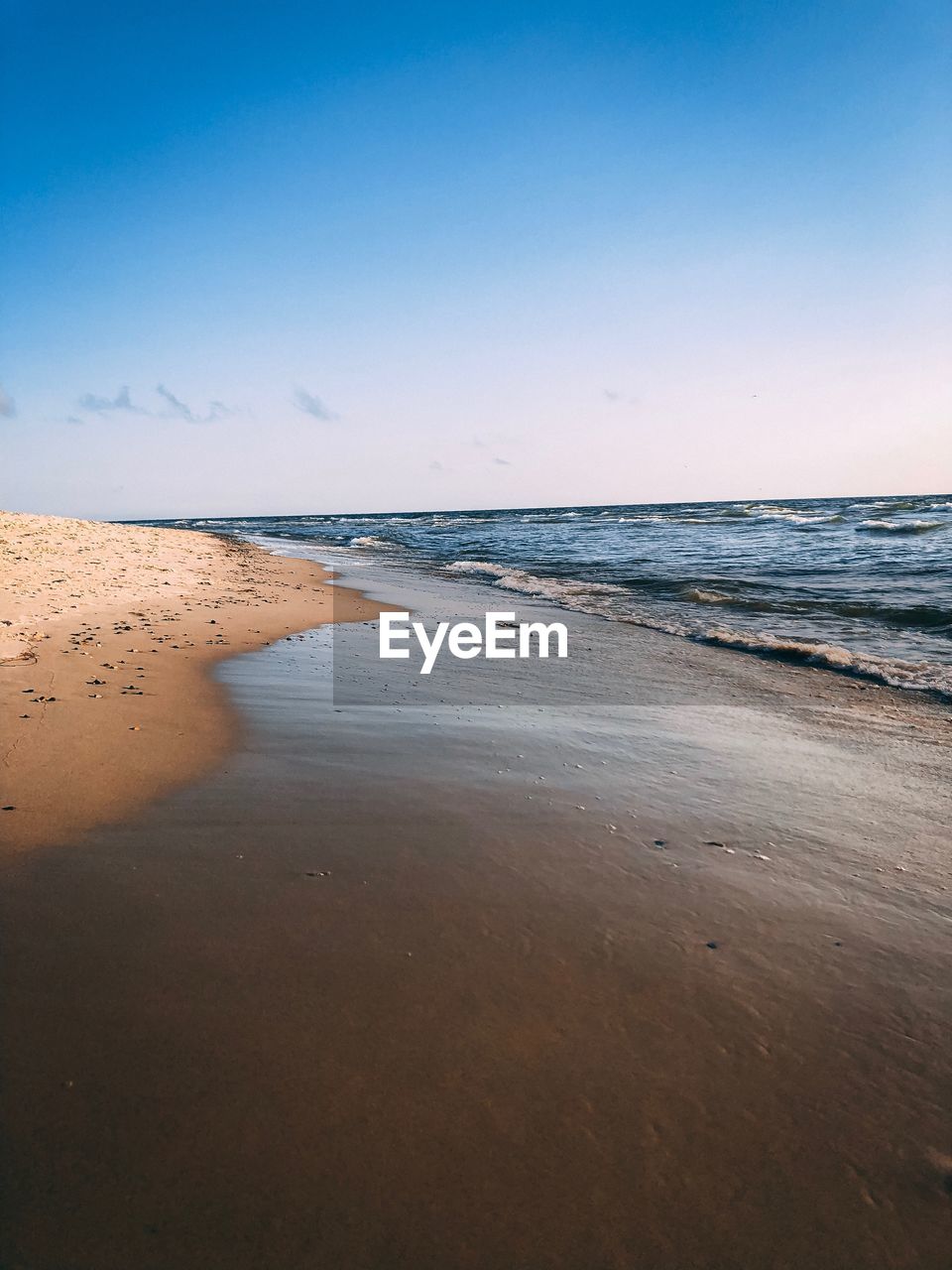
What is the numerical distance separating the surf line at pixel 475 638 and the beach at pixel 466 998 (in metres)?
3.95

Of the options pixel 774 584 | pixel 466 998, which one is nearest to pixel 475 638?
pixel 466 998

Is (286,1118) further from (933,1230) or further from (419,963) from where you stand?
(933,1230)

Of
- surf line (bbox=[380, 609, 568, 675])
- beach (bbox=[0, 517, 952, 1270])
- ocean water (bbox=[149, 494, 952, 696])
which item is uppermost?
ocean water (bbox=[149, 494, 952, 696])

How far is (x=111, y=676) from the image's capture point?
7.22 meters

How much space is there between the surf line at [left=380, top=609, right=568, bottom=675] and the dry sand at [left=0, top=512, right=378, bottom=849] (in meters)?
1.73

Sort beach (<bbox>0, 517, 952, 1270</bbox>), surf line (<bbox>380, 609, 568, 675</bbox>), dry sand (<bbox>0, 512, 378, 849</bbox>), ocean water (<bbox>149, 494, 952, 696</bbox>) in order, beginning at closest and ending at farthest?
beach (<bbox>0, 517, 952, 1270</bbox>)
dry sand (<bbox>0, 512, 378, 849</bbox>)
surf line (<bbox>380, 609, 568, 675</bbox>)
ocean water (<bbox>149, 494, 952, 696</bbox>)

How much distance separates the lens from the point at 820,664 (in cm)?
975

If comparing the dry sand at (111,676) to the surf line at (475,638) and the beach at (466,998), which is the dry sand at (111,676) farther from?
the surf line at (475,638)

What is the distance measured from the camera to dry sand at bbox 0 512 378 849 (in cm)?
452

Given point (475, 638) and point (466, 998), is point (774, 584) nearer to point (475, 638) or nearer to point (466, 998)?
point (475, 638)

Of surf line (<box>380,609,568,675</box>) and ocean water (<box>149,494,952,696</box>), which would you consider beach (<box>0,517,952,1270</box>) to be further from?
ocean water (<box>149,494,952,696</box>)

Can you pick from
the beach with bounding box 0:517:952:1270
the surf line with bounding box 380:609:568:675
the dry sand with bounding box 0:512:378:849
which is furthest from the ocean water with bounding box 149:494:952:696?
the dry sand with bounding box 0:512:378:849

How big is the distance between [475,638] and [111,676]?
18.5 feet

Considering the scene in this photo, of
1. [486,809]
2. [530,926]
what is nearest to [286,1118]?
[530,926]
